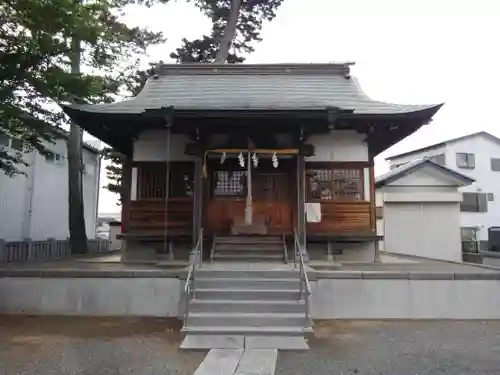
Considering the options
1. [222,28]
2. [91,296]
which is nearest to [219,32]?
[222,28]

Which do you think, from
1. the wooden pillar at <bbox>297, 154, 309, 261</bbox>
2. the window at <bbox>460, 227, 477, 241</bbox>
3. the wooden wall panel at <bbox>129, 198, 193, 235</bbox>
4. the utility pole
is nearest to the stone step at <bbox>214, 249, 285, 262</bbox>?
the wooden pillar at <bbox>297, 154, 309, 261</bbox>

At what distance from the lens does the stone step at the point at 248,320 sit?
5934mm

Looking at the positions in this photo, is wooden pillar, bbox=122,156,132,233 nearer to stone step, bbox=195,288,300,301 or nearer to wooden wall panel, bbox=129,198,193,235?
wooden wall panel, bbox=129,198,193,235

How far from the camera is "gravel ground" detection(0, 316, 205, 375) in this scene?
14.6ft

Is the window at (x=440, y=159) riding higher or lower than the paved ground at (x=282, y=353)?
higher

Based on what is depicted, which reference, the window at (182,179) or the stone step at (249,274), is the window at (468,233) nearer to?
the window at (182,179)

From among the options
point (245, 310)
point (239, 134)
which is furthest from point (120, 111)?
point (245, 310)

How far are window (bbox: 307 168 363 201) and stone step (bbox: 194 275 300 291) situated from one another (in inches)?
133

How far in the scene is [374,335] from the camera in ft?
19.7

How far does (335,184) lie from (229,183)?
8.69ft

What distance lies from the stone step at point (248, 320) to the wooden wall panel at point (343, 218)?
3.81 meters

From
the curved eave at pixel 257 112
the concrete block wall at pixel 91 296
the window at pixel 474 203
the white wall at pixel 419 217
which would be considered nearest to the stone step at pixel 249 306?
the concrete block wall at pixel 91 296

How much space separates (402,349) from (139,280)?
4466mm

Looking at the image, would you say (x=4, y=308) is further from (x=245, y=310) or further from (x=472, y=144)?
(x=472, y=144)
